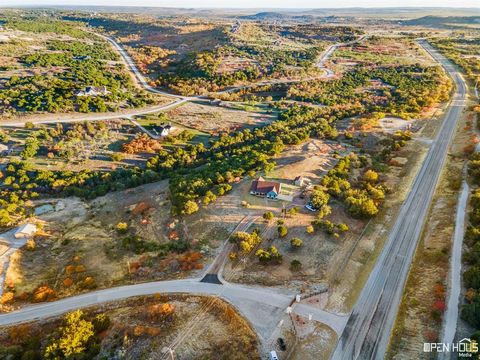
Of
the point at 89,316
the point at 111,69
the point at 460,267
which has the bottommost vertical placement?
the point at 89,316

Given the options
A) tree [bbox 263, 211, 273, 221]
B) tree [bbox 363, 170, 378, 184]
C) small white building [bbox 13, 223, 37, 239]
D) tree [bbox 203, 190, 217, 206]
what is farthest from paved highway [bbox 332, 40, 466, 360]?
small white building [bbox 13, 223, 37, 239]

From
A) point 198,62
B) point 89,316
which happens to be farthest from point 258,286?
point 198,62

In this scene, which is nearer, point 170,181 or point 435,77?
point 170,181

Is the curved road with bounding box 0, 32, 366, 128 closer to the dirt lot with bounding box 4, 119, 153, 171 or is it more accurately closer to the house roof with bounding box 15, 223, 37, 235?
the dirt lot with bounding box 4, 119, 153, 171

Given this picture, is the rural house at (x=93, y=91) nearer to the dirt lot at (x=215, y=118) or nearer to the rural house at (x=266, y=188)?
the dirt lot at (x=215, y=118)

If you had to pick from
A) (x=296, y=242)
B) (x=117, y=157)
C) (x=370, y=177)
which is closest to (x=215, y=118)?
(x=117, y=157)

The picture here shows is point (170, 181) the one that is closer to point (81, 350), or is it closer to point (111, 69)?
point (81, 350)

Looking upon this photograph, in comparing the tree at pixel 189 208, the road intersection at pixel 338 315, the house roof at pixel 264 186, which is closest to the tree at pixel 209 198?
the tree at pixel 189 208
